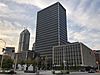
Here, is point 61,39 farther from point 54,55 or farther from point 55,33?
point 54,55

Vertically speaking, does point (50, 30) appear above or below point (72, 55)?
above

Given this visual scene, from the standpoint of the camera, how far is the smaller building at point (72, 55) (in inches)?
4951

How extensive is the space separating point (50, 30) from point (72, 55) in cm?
5900

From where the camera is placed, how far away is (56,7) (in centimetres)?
18088

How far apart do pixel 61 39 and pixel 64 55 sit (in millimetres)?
38207

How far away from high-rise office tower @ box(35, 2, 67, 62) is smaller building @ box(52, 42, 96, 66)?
21.7 metres

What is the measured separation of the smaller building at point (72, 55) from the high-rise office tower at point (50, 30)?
21704mm

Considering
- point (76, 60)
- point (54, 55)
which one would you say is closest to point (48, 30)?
point (54, 55)

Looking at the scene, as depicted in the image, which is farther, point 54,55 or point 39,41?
point 39,41

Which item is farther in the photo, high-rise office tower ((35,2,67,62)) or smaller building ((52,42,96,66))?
high-rise office tower ((35,2,67,62))

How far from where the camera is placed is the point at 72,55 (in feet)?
433

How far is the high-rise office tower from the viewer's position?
170 m

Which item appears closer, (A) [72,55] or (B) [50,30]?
(A) [72,55]

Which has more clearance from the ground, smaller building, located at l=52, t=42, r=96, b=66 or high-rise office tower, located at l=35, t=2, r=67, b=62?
high-rise office tower, located at l=35, t=2, r=67, b=62
